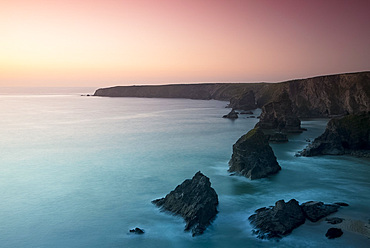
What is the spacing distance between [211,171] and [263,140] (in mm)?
7227

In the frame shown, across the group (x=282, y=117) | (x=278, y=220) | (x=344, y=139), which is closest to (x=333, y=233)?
(x=278, y=220)

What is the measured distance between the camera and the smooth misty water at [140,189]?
22.1 meters

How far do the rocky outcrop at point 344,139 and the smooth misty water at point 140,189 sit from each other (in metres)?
2.36

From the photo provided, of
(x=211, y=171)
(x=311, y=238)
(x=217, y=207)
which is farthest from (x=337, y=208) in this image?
(x=211, y=171)

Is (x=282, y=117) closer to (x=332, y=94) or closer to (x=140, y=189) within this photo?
(x=332, y=94)

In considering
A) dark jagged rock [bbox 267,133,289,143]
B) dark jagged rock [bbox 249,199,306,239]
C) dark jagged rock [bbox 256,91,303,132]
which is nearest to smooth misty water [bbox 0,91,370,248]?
dark jagged rock [bbox 249,199,306,239]

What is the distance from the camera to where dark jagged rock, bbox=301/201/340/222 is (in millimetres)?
23078

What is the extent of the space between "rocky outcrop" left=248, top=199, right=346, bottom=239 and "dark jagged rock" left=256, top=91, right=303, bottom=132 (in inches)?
1740

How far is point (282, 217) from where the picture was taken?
2191 cm

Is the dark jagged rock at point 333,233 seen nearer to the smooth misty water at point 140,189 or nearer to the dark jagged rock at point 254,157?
the smooth misty water at point 140,189

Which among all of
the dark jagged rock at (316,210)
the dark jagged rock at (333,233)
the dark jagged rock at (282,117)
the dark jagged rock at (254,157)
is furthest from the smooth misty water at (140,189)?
the dark jagged rock at (282,117)

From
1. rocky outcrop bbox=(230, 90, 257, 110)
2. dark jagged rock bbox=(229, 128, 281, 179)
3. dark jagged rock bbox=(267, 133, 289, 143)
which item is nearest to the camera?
dark jagged rock bbox=(229, 128, 281, 179)

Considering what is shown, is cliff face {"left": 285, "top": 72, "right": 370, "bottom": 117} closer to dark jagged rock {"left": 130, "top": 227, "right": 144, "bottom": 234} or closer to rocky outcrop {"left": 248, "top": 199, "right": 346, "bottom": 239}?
rocky outcrop {"left": 248, "top": 199, "right": 346, "bottom": 239}

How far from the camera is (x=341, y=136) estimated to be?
45.5 metres
